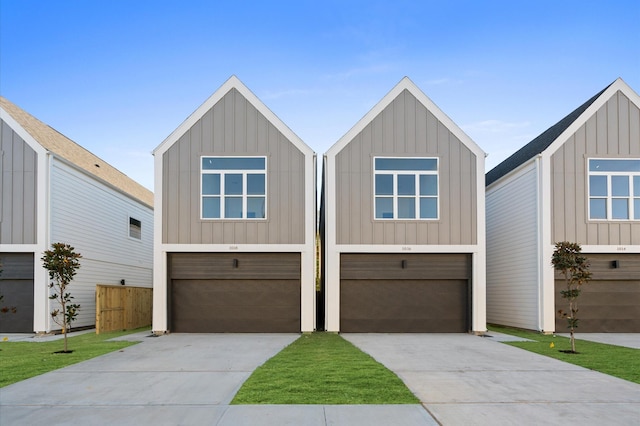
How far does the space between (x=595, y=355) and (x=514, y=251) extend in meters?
7.40

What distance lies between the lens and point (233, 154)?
53.6ft

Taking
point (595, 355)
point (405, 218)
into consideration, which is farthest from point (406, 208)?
point (595, 355)

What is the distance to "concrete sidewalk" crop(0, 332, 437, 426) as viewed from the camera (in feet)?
19.2

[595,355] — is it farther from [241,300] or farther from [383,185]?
[241,300]

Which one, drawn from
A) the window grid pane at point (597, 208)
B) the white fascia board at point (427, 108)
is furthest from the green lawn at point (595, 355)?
the white fascia board at point (427, 108)

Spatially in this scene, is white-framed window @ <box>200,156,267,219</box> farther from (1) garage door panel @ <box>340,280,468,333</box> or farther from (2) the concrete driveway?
(2) the concrete driveway

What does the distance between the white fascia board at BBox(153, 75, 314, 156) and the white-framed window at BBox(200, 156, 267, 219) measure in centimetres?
113

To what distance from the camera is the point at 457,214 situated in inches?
640

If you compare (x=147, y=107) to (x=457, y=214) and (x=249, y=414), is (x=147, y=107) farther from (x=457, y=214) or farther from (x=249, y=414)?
(x=249, y=414)

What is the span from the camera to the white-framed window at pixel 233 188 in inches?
637

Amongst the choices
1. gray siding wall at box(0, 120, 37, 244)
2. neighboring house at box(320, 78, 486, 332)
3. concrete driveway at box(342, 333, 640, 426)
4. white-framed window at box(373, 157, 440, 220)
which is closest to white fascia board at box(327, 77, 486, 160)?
neighboring house at box(320, 78, 486, 332)

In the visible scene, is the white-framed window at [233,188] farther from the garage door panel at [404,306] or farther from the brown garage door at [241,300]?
the garage door panel at [404,306]

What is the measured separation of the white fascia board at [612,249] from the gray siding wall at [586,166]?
0.45 feet

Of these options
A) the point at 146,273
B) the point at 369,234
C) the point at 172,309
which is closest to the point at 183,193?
the point at 172,309
